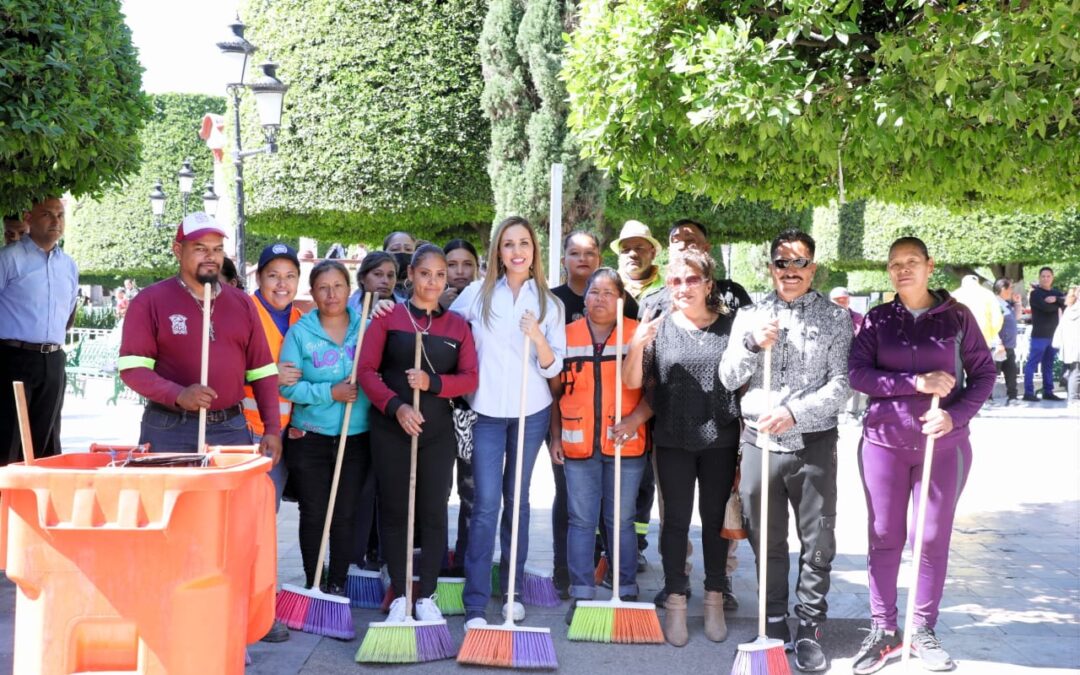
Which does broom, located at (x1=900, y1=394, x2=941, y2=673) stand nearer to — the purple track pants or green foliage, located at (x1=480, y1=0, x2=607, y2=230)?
the purple track pants

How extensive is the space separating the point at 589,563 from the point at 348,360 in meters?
1.68

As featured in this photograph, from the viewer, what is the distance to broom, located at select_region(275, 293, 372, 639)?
15.9 feet

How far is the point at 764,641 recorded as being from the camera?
4.33m

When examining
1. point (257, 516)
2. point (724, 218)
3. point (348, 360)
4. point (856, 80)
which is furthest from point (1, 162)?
point (724, 218)

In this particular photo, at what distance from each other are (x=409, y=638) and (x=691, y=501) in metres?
1.55

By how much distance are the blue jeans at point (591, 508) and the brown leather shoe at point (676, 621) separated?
1.17ft

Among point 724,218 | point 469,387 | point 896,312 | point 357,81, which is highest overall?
point 357,81

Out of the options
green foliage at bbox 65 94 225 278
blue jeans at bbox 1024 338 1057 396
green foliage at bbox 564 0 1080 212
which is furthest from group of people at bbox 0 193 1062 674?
green foliage at bbox 65 94 225 278

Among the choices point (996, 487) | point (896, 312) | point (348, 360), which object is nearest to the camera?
point (896, 312)

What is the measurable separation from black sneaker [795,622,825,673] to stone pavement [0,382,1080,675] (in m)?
0.11

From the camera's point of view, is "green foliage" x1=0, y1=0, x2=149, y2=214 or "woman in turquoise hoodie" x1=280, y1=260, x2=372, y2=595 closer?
"green foliage" x1=0, y1=0, x2=149, y2=214

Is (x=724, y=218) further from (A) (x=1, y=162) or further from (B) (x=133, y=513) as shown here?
(B) (x=133, y=513)

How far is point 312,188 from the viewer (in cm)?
1284

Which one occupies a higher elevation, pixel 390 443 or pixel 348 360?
pixel 348 360
